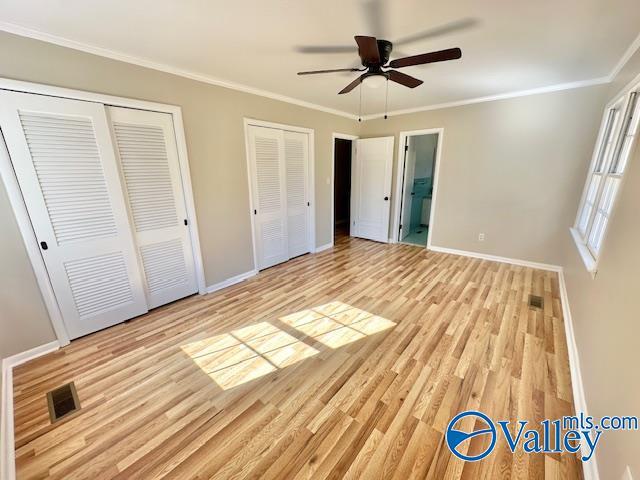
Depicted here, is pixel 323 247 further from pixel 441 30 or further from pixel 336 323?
pixel 441 30

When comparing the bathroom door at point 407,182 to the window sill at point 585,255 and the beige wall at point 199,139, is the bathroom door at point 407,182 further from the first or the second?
the window sill at point 585,255

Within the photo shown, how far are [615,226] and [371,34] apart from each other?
86.9 inches

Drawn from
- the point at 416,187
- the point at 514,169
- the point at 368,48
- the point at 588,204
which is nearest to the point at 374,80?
the point at 368,48

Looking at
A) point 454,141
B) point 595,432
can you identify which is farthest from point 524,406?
point 454,141

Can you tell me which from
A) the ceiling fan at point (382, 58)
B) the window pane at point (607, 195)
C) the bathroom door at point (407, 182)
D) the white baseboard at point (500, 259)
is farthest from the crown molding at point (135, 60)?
the window pane at point (607, 195)

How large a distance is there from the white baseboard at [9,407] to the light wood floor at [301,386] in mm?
40

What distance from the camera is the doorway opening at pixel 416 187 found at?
15.6 ft

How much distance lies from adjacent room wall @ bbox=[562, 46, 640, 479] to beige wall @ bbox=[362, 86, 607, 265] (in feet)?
3.98

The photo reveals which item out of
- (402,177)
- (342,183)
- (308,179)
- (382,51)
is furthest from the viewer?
(342,183)

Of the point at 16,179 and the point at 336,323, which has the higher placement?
the point at 16,179

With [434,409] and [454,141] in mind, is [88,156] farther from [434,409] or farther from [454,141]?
[454,141]

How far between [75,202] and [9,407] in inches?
59.2

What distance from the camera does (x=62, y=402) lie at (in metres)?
1.69

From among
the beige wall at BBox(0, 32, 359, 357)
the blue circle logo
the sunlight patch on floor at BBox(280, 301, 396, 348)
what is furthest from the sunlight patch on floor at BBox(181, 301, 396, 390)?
the beige wall at BBox(0, 32, 359, 357)
